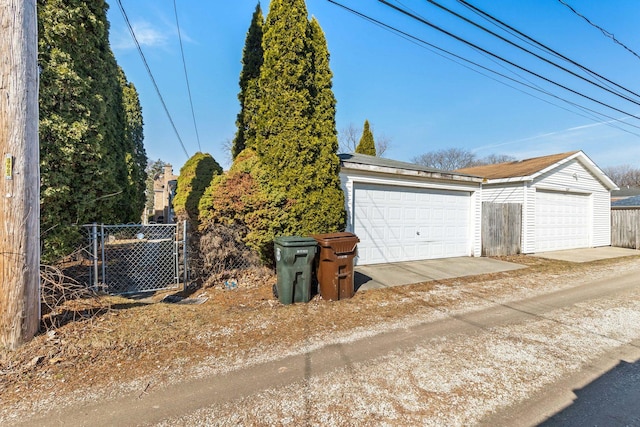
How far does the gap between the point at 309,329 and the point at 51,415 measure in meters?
2.45

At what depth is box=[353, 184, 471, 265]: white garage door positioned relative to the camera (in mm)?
7824

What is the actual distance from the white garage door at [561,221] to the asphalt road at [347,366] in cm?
923

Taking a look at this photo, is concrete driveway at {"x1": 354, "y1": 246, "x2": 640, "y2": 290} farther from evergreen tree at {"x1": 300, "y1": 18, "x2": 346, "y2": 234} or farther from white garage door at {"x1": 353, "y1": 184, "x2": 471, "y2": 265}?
evergreen tree at {"x1": 300, "y1": 18, "x2": 346, "y2": 234}

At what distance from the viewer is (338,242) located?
491cm

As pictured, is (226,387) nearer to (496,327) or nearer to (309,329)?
(309,329)

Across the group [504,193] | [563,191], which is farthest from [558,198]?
[504,193]

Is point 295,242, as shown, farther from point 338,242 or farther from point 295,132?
point 295,132

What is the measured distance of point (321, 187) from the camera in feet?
20.6

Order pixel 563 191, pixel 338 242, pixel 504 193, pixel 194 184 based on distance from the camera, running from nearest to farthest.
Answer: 1. pixel 338 242
2. pixel 194 184
3. pixel 504 193
4. pixel 563 191

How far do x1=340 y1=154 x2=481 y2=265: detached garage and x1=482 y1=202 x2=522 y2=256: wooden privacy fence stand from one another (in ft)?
1.12

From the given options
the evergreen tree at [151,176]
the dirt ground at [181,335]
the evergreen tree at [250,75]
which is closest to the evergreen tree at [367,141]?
the evergreen tree at [250,75]

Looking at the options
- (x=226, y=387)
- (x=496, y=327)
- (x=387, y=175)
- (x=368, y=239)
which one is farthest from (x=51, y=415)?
(x=387, y=175)

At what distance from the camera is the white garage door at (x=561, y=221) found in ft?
37.1

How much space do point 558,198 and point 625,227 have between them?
15.6ft
